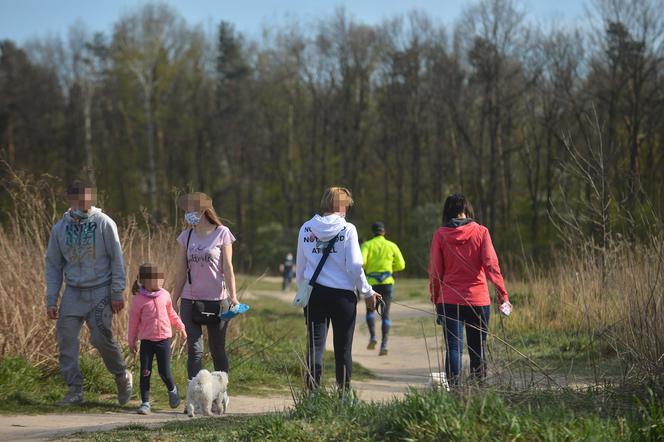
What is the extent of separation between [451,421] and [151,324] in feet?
11.4

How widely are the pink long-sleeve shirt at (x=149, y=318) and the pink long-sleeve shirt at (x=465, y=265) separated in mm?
2284

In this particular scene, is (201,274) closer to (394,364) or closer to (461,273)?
(461,273)

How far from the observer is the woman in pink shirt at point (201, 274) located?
302 inches

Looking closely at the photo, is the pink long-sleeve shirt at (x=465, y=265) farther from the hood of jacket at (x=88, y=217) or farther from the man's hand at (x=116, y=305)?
the hood of jacket at (x=88, y=217)

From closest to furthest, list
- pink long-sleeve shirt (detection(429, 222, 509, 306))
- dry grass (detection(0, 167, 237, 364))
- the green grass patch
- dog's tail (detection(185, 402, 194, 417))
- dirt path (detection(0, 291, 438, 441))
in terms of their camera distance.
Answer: the green grass patch
dirt path (detection(0, 291, 438, 441))
dog's tail (detection(185, 402, 194, 417))
pink long-sleeve shirt (detection(429, 222, 509, 306))
dry grass (detection(0, 167, 237, 364))

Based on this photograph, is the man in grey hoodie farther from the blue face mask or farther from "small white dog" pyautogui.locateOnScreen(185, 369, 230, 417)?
"small white dog" pyautogui.locateOnScreen(185, 369, 230, 417)

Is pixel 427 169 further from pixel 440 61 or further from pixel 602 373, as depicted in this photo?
pixel 602 373

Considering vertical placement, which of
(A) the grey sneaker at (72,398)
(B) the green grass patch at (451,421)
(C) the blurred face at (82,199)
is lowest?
(A) the grey sneaker at (72,398)

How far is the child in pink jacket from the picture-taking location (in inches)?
313

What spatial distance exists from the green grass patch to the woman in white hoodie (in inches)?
38.5

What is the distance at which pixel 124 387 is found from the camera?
8.12 metres

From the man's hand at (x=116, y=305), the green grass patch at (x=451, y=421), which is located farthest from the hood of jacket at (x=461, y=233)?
the man's hand at (x=116, y=305)

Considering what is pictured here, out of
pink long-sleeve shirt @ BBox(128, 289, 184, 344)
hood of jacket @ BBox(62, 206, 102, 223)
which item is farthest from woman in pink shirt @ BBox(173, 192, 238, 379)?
hood of jacket @ BBox(62, 206, 102, 223)

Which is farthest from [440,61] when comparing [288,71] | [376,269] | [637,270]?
[637,270]
